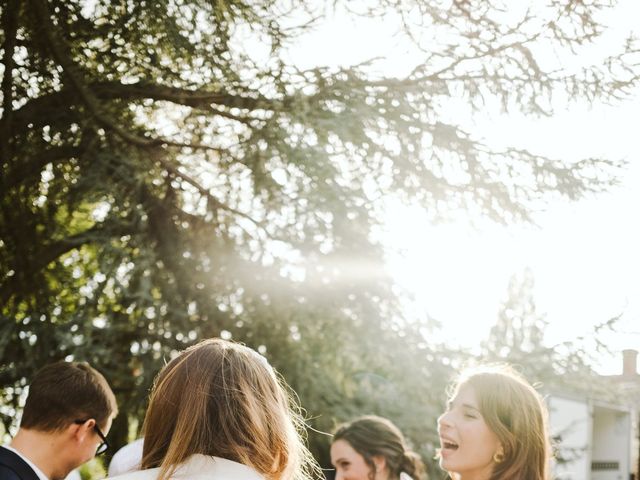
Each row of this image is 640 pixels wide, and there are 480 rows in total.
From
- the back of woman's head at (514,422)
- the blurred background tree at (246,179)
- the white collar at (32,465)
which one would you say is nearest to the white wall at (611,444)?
the blurred background tree at (246,179)

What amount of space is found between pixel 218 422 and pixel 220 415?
0.9 inches

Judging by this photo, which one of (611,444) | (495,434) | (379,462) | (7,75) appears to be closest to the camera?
(495,434)

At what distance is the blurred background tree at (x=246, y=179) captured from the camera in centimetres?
630

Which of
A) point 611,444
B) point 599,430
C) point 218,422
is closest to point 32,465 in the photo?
point 218,422

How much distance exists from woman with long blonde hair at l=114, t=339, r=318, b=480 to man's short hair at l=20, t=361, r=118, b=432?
130 centimetres

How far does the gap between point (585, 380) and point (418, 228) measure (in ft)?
7.47

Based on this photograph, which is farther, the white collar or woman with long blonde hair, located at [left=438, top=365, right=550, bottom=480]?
woman with long blonde hair, located at [left=438, top=365, right=550, bottom=480]

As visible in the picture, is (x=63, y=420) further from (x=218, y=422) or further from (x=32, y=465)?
(x=218, y=422)

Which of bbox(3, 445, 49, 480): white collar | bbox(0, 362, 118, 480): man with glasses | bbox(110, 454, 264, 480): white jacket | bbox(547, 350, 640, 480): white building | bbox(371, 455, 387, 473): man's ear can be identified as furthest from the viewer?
bbox(547, 350, 640, 480): white building

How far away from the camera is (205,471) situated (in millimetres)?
2006

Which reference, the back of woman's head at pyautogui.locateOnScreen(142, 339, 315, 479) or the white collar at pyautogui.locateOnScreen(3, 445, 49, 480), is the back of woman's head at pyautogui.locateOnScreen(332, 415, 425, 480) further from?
the back of woman's head at pyautogui.locateOnScreen(142, 339, 315, 479)

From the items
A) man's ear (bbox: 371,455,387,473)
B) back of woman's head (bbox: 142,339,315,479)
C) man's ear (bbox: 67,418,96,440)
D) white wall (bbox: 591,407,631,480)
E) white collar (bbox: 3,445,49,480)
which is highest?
back of woman's head (bbox: 142,339,315,479)

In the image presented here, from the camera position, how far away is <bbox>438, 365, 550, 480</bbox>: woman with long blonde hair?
313cm

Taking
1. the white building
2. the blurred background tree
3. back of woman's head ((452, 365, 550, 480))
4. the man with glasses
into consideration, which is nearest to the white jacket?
the man with glasses
